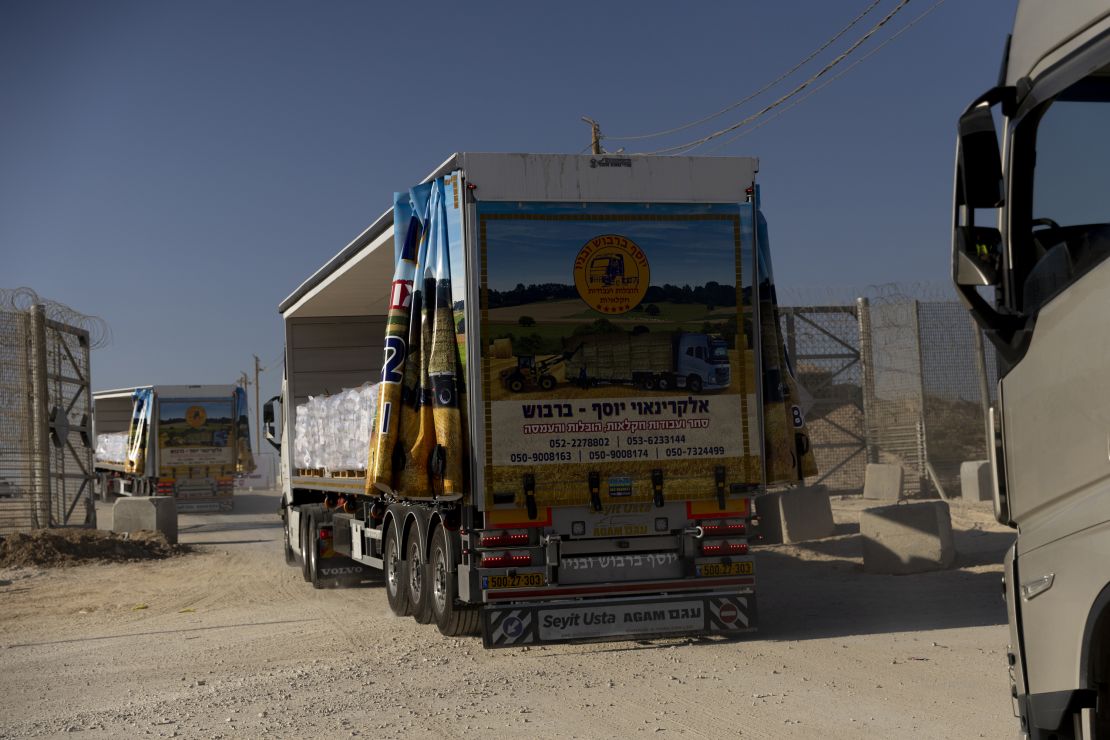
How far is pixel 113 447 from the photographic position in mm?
41656

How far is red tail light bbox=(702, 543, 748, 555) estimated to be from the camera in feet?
31.0

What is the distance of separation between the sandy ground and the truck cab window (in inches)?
123

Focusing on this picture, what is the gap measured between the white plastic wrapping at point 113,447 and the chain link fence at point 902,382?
24.3 metres

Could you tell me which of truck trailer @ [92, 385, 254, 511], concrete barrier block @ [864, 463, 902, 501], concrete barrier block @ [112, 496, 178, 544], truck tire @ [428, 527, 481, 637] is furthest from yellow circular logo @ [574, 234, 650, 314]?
truck trailer @ [92, 385, 254, 511]

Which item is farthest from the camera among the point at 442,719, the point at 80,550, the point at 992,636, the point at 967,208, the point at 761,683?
the point at 80,550

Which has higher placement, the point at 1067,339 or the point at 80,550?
the point at 1067,339

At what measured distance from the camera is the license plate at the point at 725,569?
9445 mm

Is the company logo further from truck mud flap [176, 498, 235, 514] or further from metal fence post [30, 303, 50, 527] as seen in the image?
truck mud flap [176, 498, 235, 514]

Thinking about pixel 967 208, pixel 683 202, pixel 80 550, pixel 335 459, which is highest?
pixel 683 202

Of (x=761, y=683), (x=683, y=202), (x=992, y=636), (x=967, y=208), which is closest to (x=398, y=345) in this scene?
(x=683, y=202)

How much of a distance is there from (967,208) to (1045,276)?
0.37m

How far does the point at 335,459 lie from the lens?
44.2 feet

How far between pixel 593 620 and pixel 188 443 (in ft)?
91.9

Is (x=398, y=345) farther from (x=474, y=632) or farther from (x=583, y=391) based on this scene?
(x=474, y=632)
